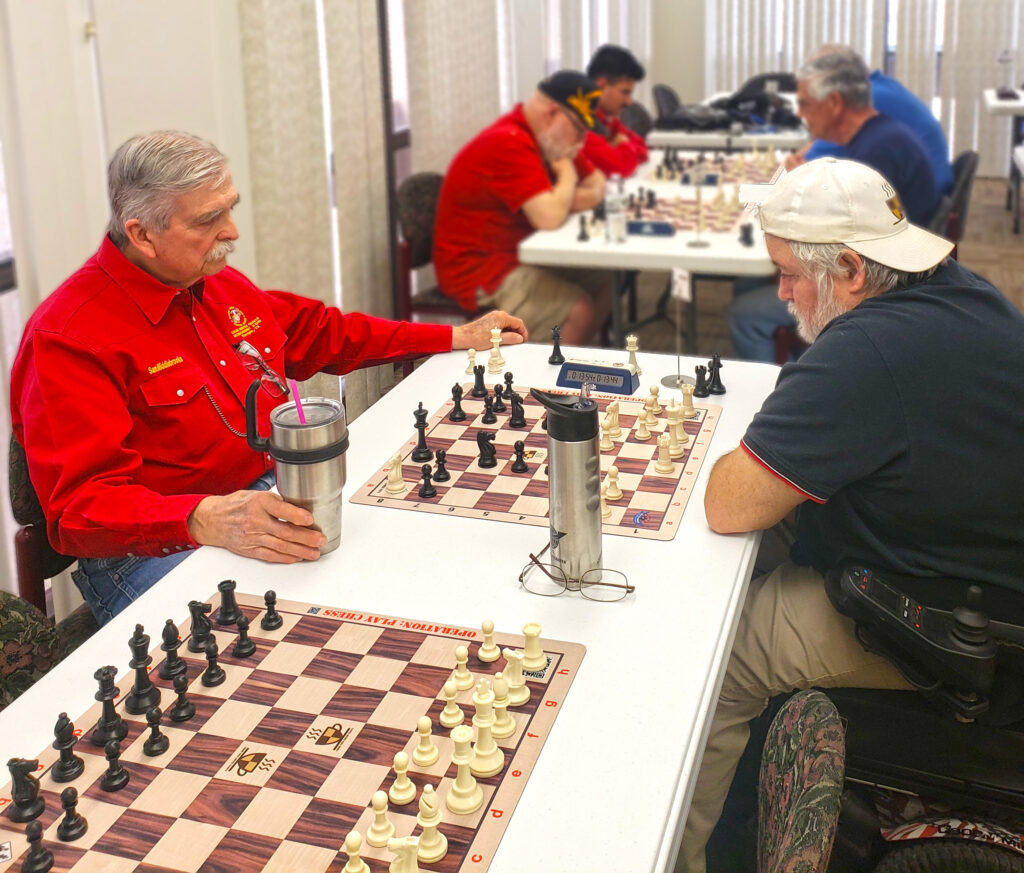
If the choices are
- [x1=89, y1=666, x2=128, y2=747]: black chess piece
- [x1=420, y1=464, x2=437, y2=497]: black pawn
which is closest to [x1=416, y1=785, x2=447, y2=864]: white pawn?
[x1=89, y1=666, x2=128, y2=747]: black chess piece

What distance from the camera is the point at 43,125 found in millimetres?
3039

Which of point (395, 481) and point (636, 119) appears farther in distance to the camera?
point (636, 119)

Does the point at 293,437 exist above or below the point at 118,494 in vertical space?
above

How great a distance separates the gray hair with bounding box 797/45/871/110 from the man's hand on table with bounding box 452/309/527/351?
239 centimetres

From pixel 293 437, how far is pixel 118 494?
0.43 metres

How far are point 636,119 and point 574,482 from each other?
5649 millimetres

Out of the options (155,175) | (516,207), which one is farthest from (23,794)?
(516,207)

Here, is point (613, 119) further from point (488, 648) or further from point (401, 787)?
point (401, 787)

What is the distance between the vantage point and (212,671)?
1585 millimetres

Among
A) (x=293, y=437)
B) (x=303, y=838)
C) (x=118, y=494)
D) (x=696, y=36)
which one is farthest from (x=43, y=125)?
(x=696, y=36)

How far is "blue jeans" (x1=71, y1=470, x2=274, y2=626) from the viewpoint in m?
2.15

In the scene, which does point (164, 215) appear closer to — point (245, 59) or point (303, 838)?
point (303, 838)

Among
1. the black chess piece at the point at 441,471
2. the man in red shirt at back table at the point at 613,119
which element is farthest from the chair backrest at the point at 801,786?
the man in red shirt at back table at the point at 613,119

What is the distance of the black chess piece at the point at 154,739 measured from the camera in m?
1.44
